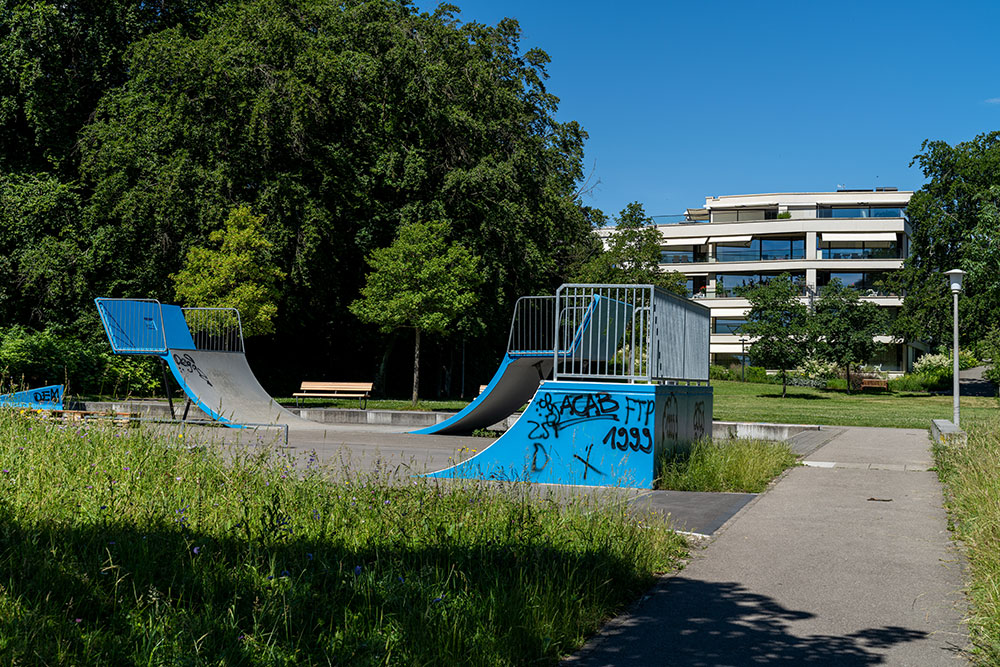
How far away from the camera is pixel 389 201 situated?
34906mm

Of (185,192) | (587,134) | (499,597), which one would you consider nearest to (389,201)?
(185,192)

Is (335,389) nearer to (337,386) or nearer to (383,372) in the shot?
(337,386)

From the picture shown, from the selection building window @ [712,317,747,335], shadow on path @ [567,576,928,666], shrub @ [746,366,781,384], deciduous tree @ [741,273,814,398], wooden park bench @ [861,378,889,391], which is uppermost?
building window @ [712,317,747,335]

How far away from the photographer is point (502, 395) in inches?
707

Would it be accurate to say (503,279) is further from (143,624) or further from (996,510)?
(143,624)

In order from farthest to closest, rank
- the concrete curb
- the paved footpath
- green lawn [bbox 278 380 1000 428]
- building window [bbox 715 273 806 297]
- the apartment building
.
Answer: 1. building window [bbox 715 273 806 297]
2. the apartment building
3. green lawn [bbox 278 380 1000 428]
4. the concrete curb
5. the paved footpath

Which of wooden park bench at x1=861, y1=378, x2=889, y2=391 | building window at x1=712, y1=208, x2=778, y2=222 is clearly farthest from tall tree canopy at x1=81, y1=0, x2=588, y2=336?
building window at x1=712, y1=208, x2=778, y2=222

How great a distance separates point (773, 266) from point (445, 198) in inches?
2003

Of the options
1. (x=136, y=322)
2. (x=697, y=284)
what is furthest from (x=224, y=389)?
(x=697, y=284)

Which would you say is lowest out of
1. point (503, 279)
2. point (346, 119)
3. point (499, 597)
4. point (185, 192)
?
point (499, 597)

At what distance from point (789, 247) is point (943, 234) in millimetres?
23159

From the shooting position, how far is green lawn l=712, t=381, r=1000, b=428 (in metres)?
27.8

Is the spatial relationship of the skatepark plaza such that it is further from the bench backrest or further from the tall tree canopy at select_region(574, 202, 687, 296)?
the tall tree canopy at select_region(574, 202, 687, 296)

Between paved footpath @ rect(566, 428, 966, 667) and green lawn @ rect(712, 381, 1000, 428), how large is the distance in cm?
1798
